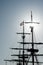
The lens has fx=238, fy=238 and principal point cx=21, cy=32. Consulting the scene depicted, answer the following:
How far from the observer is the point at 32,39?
38500mm

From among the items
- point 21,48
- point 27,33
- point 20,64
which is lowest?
point 20,64

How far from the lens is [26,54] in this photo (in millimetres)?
39906

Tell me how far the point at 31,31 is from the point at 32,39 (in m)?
2.09

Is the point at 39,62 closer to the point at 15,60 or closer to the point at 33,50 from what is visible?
the point at 33,50

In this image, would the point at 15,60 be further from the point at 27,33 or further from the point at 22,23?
the point at 22,23

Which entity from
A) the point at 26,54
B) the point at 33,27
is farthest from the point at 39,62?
the point at 33,27

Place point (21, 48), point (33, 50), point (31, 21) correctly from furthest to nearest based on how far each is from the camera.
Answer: point (21, 48), point (31, 21), point (33, 50)

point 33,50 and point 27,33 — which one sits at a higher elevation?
point 27,33

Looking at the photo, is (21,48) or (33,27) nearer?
(33,27)

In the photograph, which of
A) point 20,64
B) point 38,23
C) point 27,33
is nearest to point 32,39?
point 27,33

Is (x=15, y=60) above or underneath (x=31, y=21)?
underneath

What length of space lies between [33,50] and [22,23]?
4.47 meters

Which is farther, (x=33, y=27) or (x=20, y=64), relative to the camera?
(x=20, y=64)

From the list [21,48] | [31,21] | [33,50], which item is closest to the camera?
[33,50]
